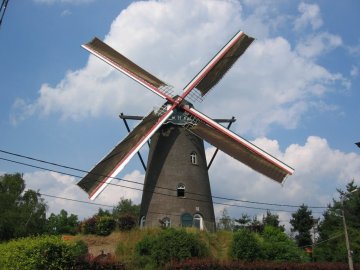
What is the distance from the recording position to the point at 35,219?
184 feet

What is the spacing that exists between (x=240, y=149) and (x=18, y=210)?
35275mm

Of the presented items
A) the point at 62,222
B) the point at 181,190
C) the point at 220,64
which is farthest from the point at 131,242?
the point at 62,222

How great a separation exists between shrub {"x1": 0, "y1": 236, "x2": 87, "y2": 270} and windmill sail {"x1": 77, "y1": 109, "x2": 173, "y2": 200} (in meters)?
6.89

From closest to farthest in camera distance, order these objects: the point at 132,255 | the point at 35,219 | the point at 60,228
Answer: the point at 132,255, the point at 35,219, the point at 60,228

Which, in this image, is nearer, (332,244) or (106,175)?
(106,175)

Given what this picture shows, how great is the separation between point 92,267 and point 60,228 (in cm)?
5523

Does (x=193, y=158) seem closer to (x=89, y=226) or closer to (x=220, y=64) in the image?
(x=220, y=64)

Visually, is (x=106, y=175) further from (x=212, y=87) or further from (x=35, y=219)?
(x=35, y=219)

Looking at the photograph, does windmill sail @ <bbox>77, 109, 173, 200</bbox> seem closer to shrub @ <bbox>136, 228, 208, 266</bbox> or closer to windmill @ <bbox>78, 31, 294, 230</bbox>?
windmill @ <bbox>78, 31, 294, 230</bbox>

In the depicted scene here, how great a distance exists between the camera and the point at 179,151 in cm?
2917

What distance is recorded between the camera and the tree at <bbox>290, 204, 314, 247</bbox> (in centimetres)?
5647

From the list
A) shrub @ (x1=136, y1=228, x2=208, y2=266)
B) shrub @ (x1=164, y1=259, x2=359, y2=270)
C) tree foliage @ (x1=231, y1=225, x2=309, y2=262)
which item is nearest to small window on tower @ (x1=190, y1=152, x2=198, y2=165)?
tree foliage @ (x1=231, y1=225, x2=309, y2=262)

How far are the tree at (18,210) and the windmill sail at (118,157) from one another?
93.9 feet

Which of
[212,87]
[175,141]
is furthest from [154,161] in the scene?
[212,87]
